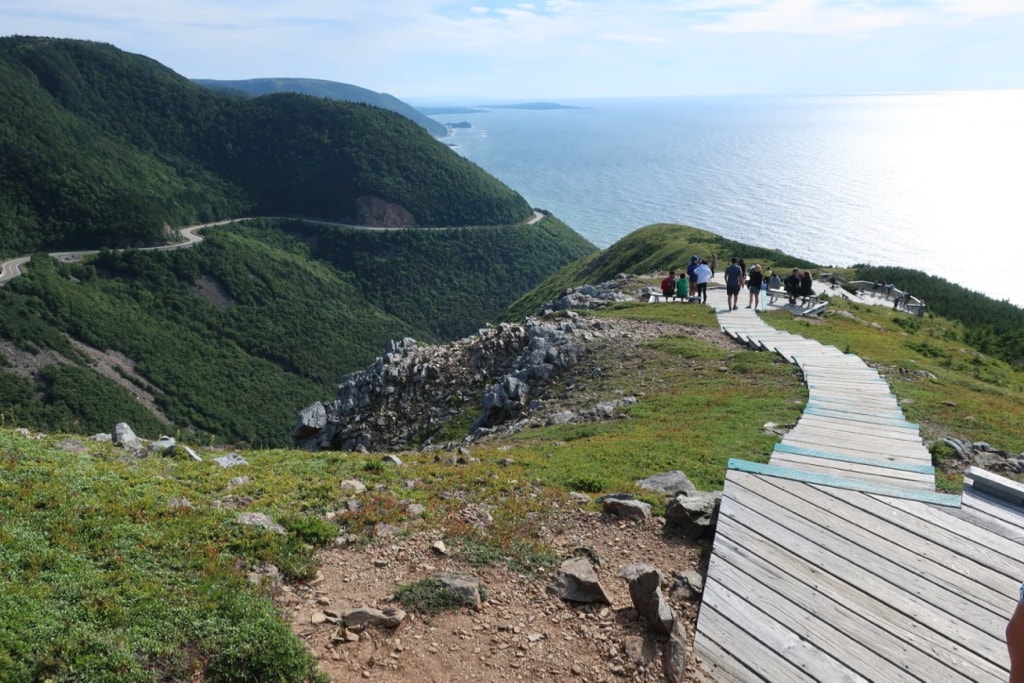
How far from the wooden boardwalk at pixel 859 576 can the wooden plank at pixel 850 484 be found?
0.02m

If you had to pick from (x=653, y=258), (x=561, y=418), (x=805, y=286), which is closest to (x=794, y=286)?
(x=805, y=286)

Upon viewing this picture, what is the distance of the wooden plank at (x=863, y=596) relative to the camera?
5.76 meters

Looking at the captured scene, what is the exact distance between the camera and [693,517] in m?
8.66

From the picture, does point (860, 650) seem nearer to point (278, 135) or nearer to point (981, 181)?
point (278, 135)

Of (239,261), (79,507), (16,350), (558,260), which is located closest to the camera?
(79,507)

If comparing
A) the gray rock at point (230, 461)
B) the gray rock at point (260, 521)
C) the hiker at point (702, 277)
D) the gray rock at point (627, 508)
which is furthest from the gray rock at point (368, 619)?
the hiker at point (702, 277)

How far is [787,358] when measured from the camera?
2066cm

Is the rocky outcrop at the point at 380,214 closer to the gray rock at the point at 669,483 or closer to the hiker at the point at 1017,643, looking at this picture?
the gray rock at the point at 669,483

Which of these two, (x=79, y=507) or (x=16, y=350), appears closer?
(x=79, y=507)

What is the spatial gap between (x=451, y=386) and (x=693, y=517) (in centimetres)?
1896

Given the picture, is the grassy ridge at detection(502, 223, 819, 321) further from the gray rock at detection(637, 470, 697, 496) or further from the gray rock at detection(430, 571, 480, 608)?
the gray rock at detection(430, 571, 480, 608)

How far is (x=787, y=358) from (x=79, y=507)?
19121 millimetres

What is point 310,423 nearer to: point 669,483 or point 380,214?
point 669,483

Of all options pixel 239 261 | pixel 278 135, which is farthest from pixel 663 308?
pixel 278 135
